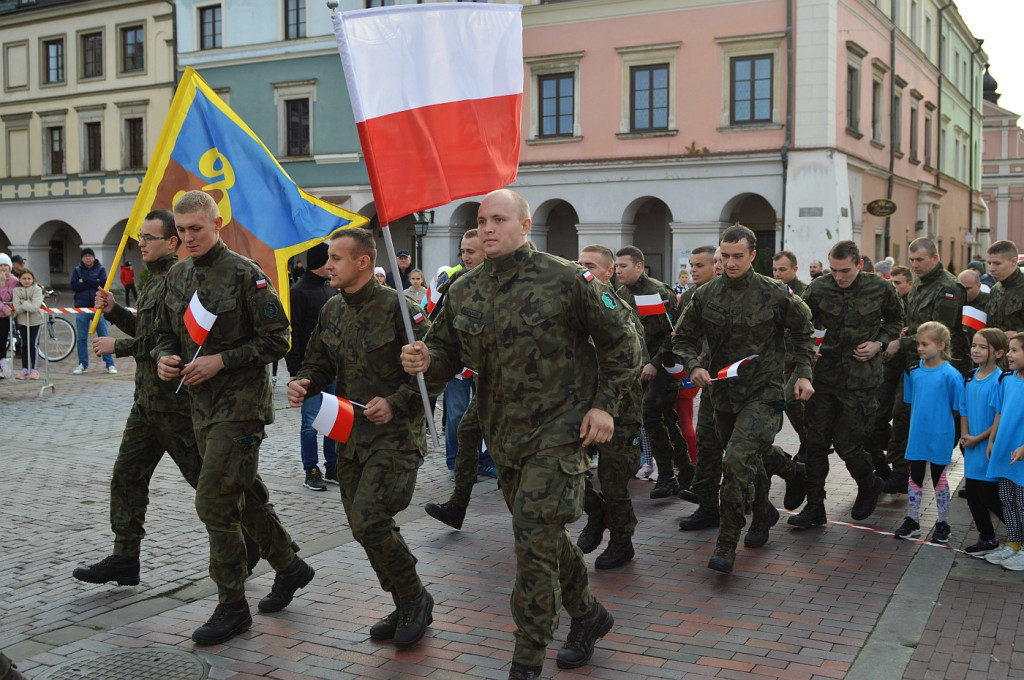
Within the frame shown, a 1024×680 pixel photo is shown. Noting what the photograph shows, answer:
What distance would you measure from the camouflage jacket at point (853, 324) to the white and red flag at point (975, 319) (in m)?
1.05

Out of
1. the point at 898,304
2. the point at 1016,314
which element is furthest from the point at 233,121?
the point at 1016,314

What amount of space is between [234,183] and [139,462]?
2.90m

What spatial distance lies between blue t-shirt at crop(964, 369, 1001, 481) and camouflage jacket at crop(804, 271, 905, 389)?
2.88 feet

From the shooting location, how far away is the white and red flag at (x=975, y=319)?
875 cm

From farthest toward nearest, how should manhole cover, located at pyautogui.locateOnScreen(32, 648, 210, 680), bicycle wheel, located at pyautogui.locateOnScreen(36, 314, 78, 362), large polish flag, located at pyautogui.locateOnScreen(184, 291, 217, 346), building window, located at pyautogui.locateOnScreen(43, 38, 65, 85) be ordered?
building window, located at pyautogui.locateOnScreen(43, 38, 65, 85), bicycle wheel, located at pyautogui.locateOnScreen(36, 314, 78, 362), large polish flag, located at pyautogui.locateOnScreen(184, 291, 217, 346), manhole cover, located at pyautogui.locateOnScreen(32, 648, 210, 680)

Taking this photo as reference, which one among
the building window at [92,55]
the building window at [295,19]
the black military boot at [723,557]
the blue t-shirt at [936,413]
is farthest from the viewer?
the building window at [92,55]

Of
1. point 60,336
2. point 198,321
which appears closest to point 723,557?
point 198,321

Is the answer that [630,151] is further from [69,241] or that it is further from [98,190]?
[69,241]

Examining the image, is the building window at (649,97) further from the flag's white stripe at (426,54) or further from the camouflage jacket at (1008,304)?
the flag's white stripe at (426,54)

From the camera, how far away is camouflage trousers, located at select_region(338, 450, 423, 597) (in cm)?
511

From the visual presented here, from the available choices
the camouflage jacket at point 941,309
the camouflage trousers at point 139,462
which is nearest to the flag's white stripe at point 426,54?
the camouflage trousers at point 139,462

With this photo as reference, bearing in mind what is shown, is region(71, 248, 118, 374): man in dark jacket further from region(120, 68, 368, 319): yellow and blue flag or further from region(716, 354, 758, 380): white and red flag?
region(716, 354, 758, 380): white and red flag

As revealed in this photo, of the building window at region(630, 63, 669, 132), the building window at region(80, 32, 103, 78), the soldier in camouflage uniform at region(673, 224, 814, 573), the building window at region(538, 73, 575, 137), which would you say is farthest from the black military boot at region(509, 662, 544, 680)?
the building window at region(80, 32, 103, 78)

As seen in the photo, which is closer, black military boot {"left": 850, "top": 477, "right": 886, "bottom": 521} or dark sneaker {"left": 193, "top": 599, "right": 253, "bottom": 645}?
dark sneaker {"left": 193, "top": 599, "right": 253, "bottom": 645}
